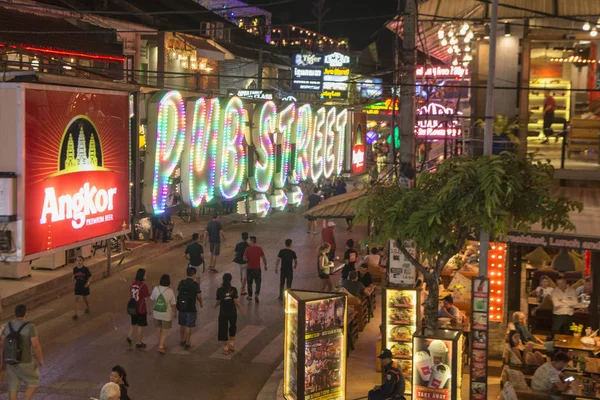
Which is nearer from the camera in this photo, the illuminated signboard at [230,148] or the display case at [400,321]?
the illuminated signboard at [230,148]

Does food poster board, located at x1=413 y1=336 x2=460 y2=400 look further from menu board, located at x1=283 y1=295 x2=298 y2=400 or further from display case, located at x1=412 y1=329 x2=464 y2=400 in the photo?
menu board, located at x1=283 y1=295 x2=298 y2=400

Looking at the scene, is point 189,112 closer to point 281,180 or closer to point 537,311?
point 281,180

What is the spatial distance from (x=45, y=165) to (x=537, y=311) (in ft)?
37.9

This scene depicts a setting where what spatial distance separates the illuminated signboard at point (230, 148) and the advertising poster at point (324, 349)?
2.36 metres

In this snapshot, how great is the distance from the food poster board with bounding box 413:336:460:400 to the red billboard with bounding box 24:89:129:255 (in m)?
4.40

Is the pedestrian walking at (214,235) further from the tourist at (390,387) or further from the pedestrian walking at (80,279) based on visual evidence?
the tourist at (390,387)

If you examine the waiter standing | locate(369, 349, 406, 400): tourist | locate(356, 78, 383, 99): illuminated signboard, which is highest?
locate(356, 78, 383, 99): illuminated signboard

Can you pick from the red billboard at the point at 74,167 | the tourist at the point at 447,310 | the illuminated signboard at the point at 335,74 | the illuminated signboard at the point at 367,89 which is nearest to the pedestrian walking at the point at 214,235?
the illuminated signboard at the point at 367,89

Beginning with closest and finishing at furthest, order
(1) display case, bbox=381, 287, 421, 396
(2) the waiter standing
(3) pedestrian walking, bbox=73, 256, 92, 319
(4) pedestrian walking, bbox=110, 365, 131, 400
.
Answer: (4) pedestrian walking, bbox=110, 365, 131, 400 < (1) display case, bbox=381, 287, 421, 396 < (3) pedestrian walking, bbox=73, 256, 92, 319 < (2) the waiter standing

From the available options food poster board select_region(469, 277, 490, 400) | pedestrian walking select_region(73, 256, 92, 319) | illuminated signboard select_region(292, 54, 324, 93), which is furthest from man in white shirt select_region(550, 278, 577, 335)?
illuminated signboard select_region(292, 54, 324, 93)

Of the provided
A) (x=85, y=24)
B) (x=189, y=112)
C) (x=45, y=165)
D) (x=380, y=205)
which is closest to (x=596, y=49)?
(x=380, y=205)

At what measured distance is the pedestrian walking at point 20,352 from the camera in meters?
11.1

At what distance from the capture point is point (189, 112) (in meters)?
11.3

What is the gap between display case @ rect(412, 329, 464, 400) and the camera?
10.9 m
